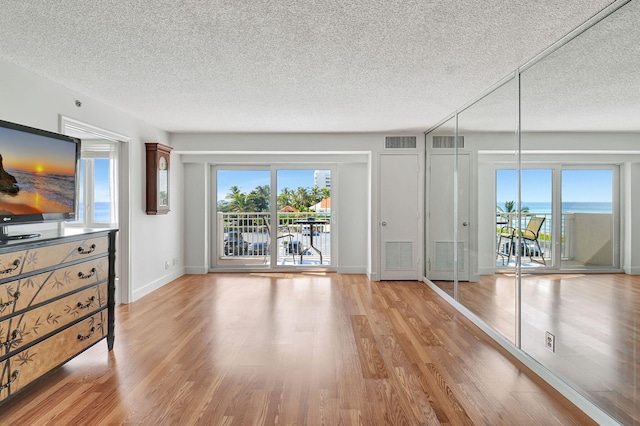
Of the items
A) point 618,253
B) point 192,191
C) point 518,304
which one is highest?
point 192,191

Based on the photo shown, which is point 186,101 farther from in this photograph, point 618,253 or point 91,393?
point 618,253

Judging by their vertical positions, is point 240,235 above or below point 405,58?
below

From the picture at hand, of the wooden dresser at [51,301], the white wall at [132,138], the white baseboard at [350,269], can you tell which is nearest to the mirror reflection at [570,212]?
the white baseboard at [350,269]

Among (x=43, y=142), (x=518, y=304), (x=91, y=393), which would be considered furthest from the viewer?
(x=518, y=304)

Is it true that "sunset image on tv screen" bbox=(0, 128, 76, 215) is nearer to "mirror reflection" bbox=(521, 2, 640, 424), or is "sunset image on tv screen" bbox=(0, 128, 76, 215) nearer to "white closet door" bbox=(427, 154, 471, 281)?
"mirror reflection" bbox=(521, 2, 640, 424)

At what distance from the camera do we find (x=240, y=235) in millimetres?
6781

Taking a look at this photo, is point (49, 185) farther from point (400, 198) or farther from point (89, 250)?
point (400, 198)

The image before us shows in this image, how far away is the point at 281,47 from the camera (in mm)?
2611

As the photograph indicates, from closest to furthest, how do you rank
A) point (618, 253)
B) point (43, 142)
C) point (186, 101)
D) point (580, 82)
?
point (618, 253) → point (580, 82) → point (43, 142) → point (186, 101)

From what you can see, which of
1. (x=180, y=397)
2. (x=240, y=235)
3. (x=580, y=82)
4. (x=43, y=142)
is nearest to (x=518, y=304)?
(x=580, y=82)

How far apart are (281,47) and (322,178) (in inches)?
157

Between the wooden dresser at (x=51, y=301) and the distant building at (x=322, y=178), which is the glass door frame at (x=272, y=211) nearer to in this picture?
the distant building at (x=322, y=178)

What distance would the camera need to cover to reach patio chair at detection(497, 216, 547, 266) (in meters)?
2.81

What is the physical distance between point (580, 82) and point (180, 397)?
124 inches
